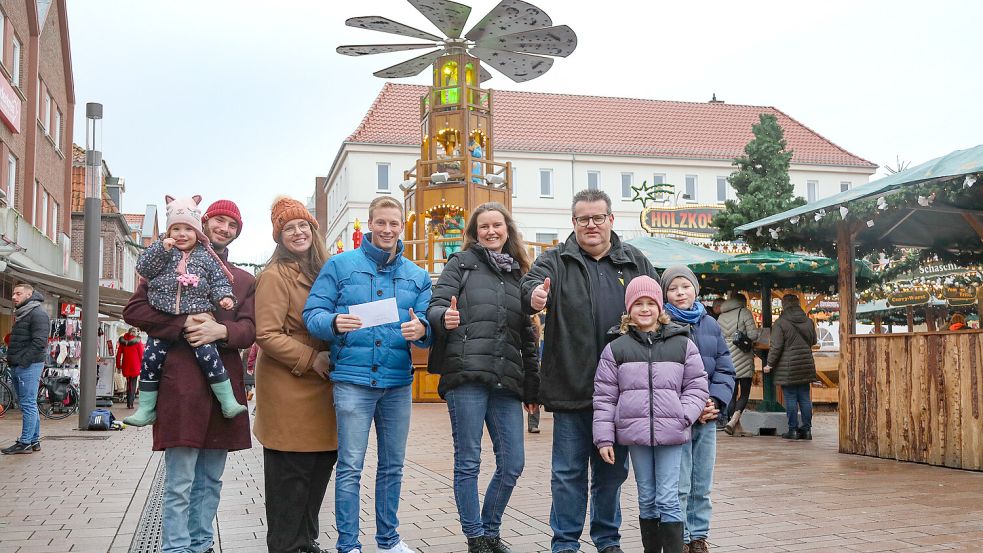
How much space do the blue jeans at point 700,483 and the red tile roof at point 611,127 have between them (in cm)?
4552

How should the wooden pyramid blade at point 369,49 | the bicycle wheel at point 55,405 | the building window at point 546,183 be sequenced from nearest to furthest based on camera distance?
the bicycle wheel at point 55,405 < the wooden pyramid blade at point 369,49 < the building window at point 546,183

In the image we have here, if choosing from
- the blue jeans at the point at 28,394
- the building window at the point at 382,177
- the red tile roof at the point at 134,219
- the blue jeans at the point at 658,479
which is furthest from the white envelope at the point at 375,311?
the red tile roof at the point at 134,219

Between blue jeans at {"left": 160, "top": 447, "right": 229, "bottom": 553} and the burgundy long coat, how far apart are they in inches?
4.0

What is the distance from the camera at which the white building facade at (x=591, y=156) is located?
51.0 metres

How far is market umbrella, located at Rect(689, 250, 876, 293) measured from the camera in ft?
44.2

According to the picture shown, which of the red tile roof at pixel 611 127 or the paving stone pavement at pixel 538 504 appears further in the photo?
the red tile roof at pixel 611 127

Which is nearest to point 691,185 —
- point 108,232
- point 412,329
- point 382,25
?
point 108,232

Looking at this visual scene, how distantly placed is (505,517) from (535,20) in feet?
Result: 47.4

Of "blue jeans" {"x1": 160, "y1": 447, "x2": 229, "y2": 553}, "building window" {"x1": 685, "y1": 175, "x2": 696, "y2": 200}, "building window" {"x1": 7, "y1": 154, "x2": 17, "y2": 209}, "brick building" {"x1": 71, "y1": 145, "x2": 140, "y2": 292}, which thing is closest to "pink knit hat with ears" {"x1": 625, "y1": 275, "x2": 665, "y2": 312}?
"blue jeans" {"x1": 160, "y1": 447, "x2": 229, "y2": 553}

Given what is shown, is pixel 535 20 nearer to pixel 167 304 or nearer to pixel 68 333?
pixel 68 333

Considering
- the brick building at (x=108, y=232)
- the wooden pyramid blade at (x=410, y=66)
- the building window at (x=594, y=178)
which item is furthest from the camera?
the building window at (x=594, y=178)

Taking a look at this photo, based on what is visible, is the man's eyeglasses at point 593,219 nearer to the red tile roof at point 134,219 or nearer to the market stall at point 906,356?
the market stall at point 906,356

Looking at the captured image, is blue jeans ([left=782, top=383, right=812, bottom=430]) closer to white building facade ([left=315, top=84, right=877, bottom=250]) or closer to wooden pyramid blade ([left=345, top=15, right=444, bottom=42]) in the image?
wooden pyramid blade ([left=345, top=15, right=444, bottom=42])

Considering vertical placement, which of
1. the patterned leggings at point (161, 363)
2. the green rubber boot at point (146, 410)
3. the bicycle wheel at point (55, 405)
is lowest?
the bicycle wheel at point (55, 405)
